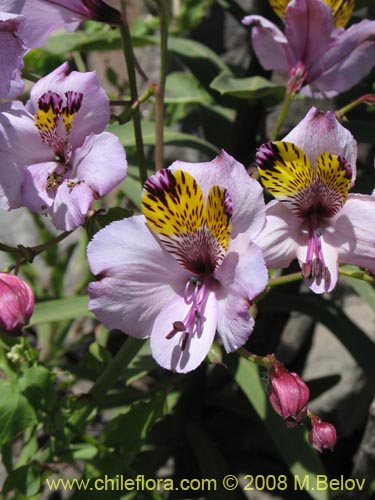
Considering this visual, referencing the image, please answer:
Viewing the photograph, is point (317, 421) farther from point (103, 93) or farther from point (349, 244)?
point (103, 93)

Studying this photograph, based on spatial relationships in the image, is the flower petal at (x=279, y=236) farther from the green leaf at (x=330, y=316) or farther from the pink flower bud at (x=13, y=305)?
the green leaf at (x=330, y=316)

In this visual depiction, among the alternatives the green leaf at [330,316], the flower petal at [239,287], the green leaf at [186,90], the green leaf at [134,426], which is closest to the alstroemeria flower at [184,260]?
the flower petal at [239,287]

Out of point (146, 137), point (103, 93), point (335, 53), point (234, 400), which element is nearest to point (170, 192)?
point (103, 93)

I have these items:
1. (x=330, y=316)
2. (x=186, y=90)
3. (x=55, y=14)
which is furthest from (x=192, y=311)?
(x=186, y=90)

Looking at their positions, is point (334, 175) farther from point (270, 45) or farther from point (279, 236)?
point (270, 45)

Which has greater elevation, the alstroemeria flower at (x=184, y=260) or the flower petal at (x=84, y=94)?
the flower petal at (x=84, y=94)

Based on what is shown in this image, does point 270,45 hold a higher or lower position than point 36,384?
higher

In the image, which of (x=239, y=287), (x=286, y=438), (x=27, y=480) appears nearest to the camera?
(x=239, y=287)

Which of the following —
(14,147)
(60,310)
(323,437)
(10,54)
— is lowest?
(60,310)
